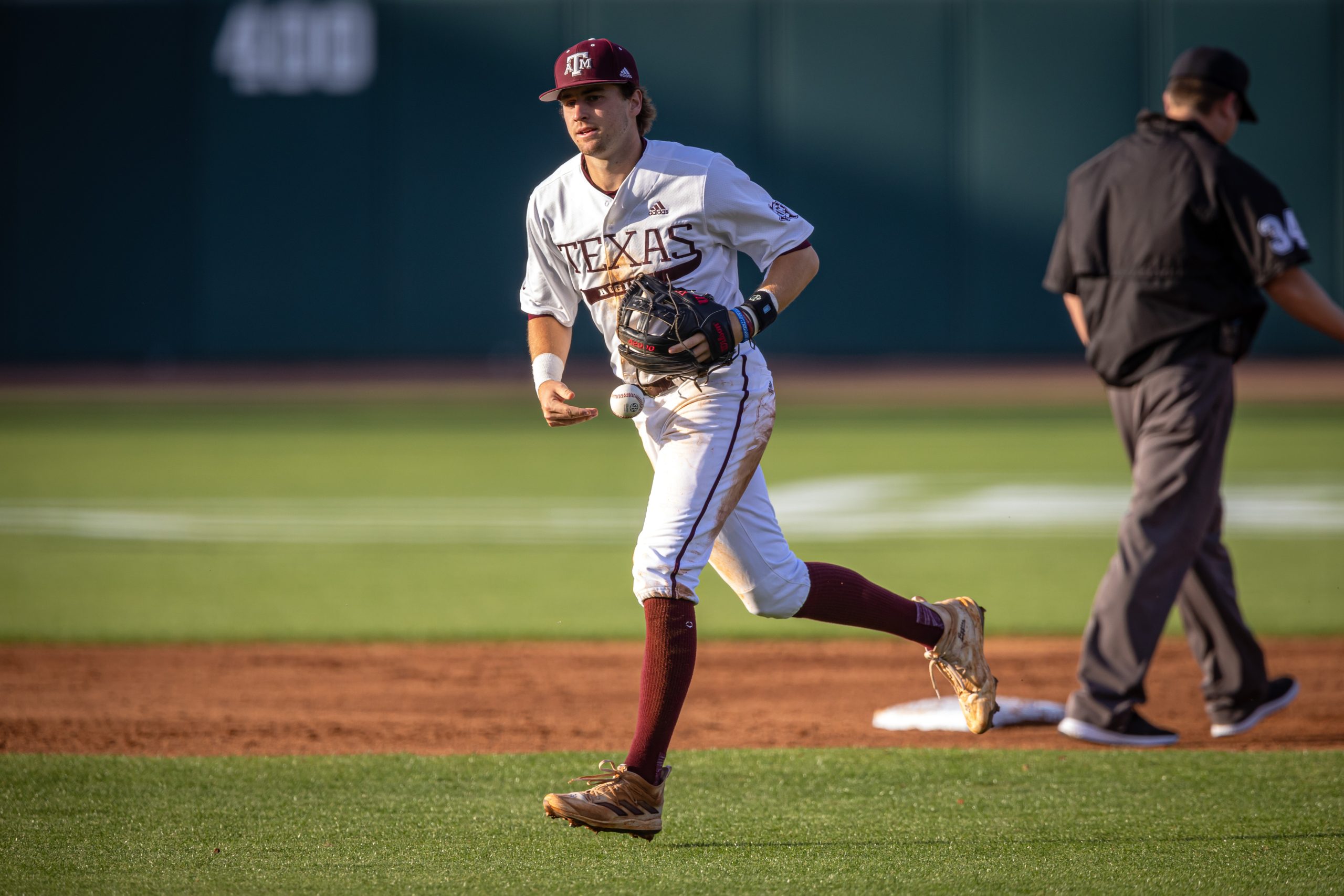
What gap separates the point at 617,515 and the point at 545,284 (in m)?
6.86

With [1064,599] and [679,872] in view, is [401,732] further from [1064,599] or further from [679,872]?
[1064,599]

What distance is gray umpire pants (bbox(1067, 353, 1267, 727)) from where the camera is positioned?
477 cm

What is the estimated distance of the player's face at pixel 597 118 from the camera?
3.99 metres

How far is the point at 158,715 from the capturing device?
5.45 metres

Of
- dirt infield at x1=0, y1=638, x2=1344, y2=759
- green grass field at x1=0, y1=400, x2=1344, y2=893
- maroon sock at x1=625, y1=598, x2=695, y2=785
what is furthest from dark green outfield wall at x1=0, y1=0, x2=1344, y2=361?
maroon sock at x1=625, y1=598, x2=695, y2=785

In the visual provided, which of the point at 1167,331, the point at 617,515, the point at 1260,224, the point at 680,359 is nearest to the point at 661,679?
the point at 680,359

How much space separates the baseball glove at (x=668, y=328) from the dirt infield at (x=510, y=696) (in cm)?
151

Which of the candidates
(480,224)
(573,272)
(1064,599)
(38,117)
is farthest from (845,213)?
(573,272)

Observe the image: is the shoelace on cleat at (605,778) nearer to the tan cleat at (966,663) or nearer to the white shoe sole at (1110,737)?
the tan cleat at (966,663)

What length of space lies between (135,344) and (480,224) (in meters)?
6.48

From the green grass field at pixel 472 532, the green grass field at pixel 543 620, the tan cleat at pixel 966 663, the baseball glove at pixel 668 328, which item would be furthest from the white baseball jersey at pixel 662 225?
the green grass field at pixel 472 532

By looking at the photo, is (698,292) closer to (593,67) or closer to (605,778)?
(593,67)

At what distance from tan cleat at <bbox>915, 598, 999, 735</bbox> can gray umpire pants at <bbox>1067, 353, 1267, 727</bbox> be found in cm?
66

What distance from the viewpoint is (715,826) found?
3949 millimetres
